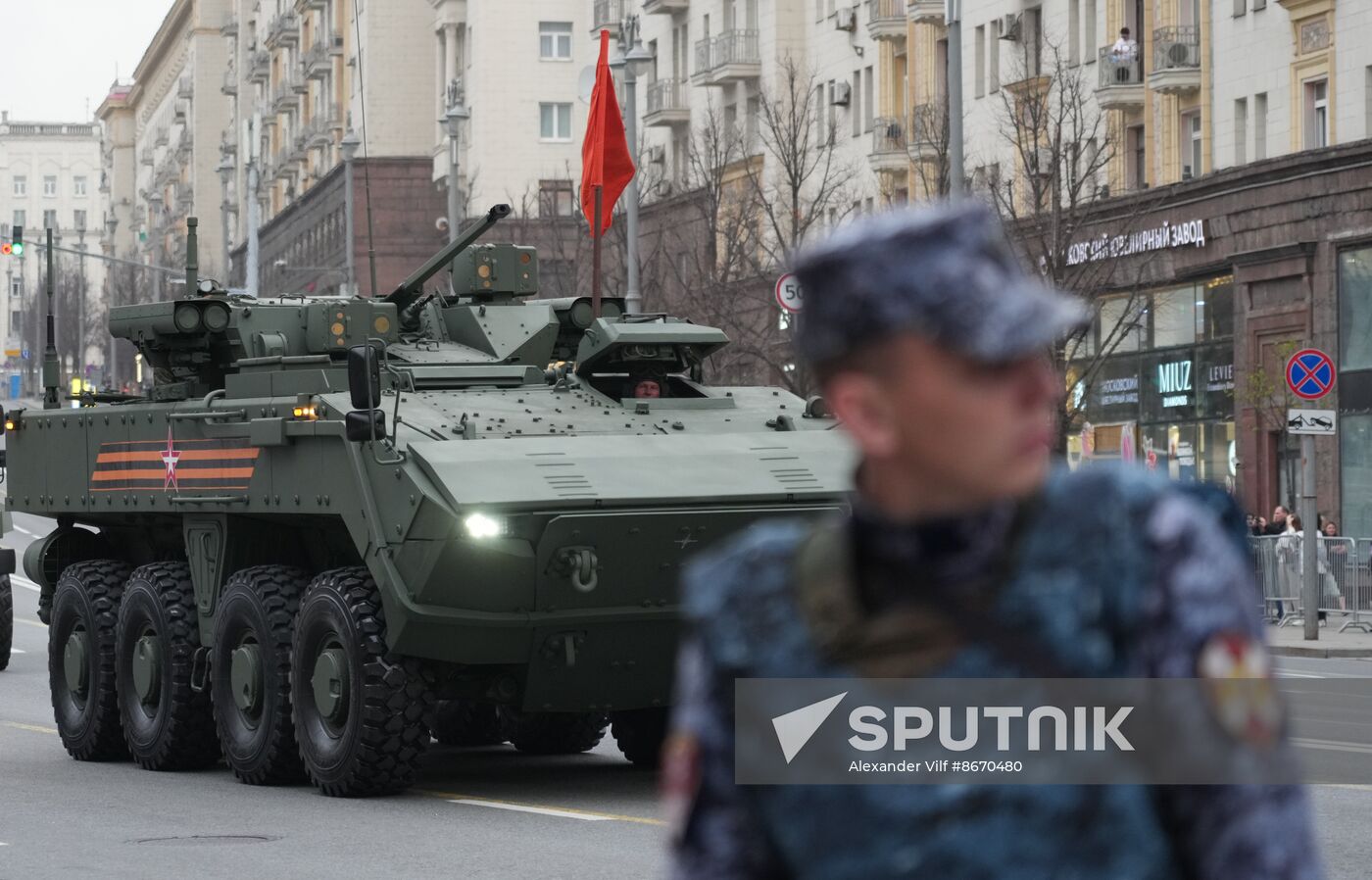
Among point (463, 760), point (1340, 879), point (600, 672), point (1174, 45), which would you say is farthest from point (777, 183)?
point (1340, 879)

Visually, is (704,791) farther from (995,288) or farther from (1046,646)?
(995,288)

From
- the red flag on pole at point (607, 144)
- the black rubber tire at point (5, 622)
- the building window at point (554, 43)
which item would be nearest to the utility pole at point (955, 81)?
the red flag on pole at point (607, 144)

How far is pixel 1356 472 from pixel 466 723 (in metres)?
20.0

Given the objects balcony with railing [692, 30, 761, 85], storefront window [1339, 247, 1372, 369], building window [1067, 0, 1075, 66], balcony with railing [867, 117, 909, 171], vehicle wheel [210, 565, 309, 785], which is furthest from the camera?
balcony with railing [692, 30, 761, 85]

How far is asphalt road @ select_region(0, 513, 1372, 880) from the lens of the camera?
33.8 feet

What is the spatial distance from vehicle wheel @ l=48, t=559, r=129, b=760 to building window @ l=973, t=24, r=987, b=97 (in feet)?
95.9

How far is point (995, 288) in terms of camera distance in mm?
2361

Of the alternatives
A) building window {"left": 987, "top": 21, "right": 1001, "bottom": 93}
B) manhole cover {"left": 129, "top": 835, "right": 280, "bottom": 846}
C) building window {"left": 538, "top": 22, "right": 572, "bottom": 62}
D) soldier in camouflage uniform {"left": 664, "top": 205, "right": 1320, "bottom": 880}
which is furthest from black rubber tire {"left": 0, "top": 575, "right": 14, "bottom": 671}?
building window {"left": 538, "top": 22, "right": 572, "bottom": 62}

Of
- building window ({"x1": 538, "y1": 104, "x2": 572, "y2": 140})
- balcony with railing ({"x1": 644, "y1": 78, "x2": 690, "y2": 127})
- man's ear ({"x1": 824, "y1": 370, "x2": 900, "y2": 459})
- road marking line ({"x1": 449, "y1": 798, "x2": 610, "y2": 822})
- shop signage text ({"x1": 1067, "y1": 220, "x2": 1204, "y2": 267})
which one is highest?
building window ({"x1": 538, "y1": 104, "x2": 572, "y2": 140})

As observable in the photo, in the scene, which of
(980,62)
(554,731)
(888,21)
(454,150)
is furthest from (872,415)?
(888,21)

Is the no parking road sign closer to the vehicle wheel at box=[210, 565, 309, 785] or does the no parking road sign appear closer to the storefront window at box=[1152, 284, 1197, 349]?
the storefront window at box=[1152, 284, 1197, 349]

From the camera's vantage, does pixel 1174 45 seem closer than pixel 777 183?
Yes

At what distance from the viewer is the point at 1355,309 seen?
110 ft

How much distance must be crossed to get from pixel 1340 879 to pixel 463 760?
7296 millimetres
